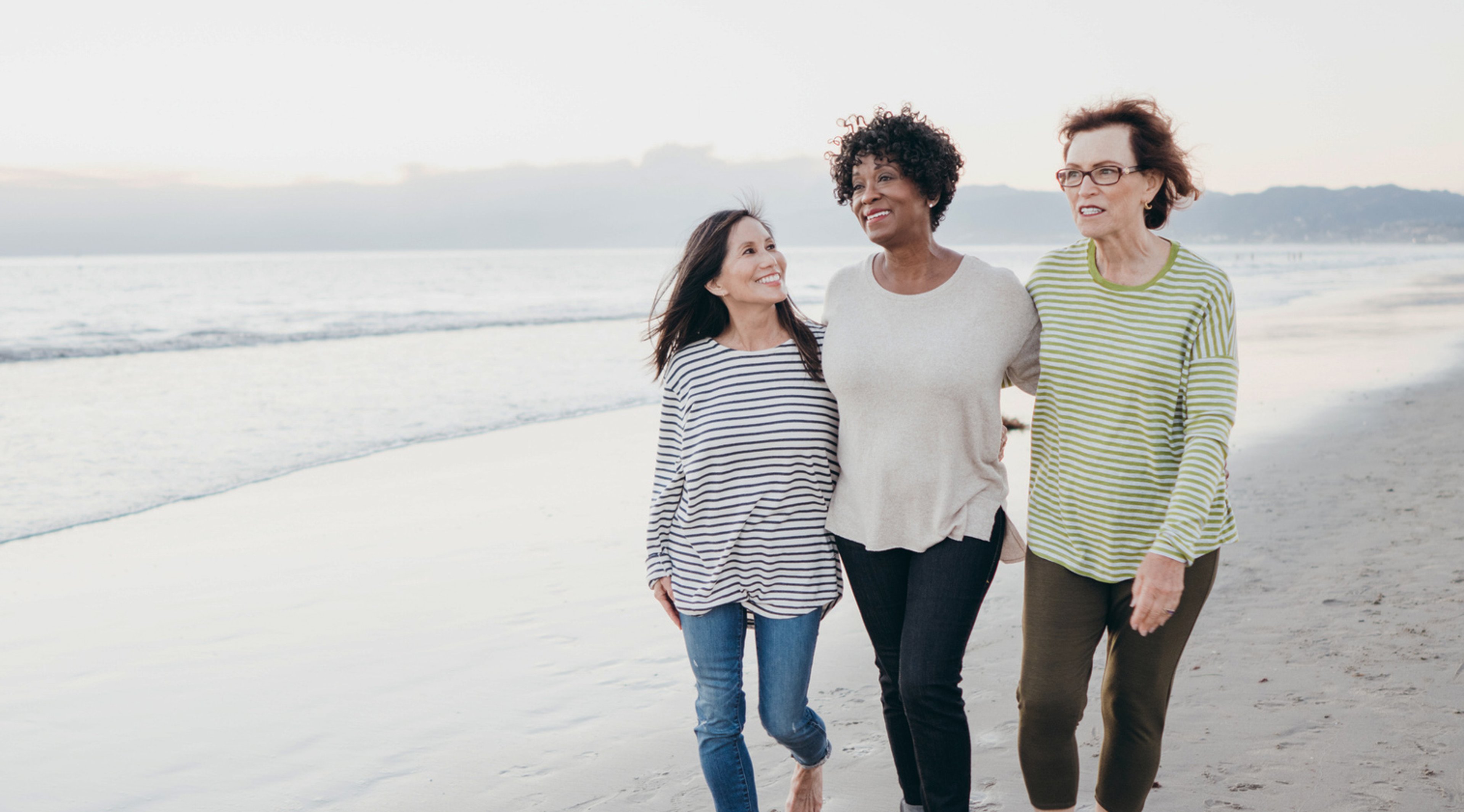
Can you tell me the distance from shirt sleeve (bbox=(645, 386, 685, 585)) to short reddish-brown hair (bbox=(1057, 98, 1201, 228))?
1239 millimetres

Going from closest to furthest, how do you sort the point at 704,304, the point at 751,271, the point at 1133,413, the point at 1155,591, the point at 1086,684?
the point at 1155,591 → the point at 1133,413 → the point at 1086,684 → the point at 751,271 → the point at 704,304

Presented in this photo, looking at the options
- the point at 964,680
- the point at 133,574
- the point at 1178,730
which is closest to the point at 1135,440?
the point at 1178,730

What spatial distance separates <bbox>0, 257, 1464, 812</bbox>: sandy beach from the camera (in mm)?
3361

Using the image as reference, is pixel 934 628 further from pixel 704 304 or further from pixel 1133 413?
pixel 704 304

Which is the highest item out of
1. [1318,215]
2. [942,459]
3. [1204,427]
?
[1318,215]

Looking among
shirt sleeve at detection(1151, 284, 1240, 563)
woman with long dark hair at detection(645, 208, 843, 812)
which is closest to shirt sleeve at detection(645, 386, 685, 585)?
woman with long dark hair at detection(645, 208, 843, 812)

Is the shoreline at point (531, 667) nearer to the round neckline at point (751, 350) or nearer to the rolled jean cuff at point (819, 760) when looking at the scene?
the rolled jean cuff at point (819, 760)

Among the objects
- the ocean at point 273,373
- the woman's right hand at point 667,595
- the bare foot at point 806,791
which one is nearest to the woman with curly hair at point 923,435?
the bare foot at point 806,791

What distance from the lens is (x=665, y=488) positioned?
276 centimetres

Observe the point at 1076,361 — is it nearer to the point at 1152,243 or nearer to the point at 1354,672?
the point at 1152,243

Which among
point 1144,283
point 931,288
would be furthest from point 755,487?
point 1144,283

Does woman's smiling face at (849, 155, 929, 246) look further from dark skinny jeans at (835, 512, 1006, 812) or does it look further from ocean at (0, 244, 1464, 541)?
ocean at (0, 244, 1464, 541)

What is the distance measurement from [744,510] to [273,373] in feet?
46.6

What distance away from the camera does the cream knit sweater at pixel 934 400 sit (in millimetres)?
2521
